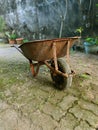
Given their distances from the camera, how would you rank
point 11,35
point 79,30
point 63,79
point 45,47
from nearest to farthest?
point 45,47 → point 63,79 → point 79,30 → point 11,35

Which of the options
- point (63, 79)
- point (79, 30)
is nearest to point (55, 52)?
point (63, 79)

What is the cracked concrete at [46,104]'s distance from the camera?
1683 mm

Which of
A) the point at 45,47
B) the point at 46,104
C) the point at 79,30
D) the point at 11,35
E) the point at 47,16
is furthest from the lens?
the point at 11,35

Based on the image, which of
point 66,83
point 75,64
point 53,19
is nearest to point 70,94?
point 66,83

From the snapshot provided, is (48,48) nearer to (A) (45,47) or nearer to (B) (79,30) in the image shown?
(A) (45,47)

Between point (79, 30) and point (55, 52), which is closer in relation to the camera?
point (55, 52)

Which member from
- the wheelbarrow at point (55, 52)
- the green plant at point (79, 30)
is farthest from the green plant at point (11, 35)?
the wheelbarrow at point (55, 52)

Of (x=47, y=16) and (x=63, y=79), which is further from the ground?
(x=47, y=16)

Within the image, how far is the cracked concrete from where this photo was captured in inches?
66.2

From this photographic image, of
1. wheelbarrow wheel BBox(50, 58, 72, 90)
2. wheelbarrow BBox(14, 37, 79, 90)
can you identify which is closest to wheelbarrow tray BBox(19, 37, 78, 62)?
wheelbarrow BBox(14, 37, 79, 90)

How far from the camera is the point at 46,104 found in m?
2.05

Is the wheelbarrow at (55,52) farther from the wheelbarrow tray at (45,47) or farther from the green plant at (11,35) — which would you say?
the green plant at (11,35)

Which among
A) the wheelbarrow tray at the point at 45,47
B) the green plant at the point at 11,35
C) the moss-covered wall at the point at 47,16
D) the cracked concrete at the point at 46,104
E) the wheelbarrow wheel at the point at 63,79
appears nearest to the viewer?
the cracked concrete at the point at 46,104

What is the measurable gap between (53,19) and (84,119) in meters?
4.61
